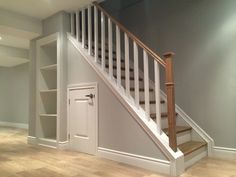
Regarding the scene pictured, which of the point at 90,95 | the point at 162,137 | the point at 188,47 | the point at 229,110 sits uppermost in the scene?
the point at 188,47

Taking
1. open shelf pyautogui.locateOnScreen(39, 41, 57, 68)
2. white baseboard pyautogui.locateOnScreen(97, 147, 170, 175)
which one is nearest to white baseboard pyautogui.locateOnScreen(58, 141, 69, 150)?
white baseboard pyautogui.locateOnScreen(97, 147, 170, 175)

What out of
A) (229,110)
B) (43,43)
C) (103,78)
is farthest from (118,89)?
(43,43)

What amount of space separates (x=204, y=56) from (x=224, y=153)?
1461mm

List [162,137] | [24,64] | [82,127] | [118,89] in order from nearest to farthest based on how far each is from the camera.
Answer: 1. [162,137]
2. [118,89]
3. [82,127]
4. [24,64]

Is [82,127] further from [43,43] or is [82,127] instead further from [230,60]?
[230,60]

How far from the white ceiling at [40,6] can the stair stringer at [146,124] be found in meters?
1.07

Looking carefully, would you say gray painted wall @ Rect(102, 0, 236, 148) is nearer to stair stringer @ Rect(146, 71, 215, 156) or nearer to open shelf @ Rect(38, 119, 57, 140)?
stair stringer @ Rect(146, 71, 215, 156)

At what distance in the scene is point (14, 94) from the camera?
807 centimetres

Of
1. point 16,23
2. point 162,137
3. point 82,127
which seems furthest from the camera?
point 16,23

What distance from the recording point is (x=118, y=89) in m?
3.14

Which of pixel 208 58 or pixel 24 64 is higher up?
pixel 24 64

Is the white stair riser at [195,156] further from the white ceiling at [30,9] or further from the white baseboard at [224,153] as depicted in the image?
the white ceiling at [30,9]

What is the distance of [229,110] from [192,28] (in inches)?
54.9

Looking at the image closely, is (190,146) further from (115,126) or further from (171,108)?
(115,126)
